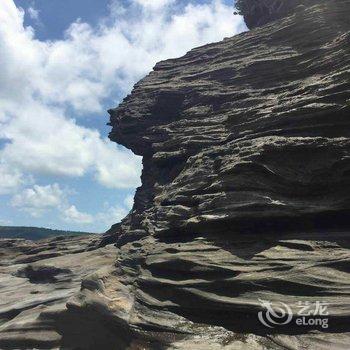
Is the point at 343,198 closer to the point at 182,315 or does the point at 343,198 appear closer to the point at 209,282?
the point at 209,282

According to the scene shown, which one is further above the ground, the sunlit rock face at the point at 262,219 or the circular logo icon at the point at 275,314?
the sunlit rock face at the point at 262,219

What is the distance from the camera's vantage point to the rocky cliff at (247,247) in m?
27.3

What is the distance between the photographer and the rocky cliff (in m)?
27.3

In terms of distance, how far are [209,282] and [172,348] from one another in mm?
5300

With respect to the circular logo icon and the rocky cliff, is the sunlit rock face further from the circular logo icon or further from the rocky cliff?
the circular logo icon

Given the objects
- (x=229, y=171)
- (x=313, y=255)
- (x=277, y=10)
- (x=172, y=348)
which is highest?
(x=277, y=10)

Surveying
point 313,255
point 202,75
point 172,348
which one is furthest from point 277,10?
point 172,348

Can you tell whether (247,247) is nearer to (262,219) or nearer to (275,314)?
(262,219)

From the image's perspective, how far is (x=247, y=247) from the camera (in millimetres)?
32312

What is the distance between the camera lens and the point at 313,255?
29.0 metres

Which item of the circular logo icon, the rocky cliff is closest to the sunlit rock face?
the rocky cliff

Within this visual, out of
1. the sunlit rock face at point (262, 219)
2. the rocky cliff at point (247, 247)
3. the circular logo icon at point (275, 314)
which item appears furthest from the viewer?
the sunlit rock face at point (262, 219)

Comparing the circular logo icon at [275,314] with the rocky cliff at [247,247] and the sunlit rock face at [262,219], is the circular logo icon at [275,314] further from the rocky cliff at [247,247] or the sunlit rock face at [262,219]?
the sunlit rock face at [262,219]

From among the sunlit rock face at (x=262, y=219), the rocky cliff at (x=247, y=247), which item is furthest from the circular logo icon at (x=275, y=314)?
the sunlit rock face at (x=262, y=219)
